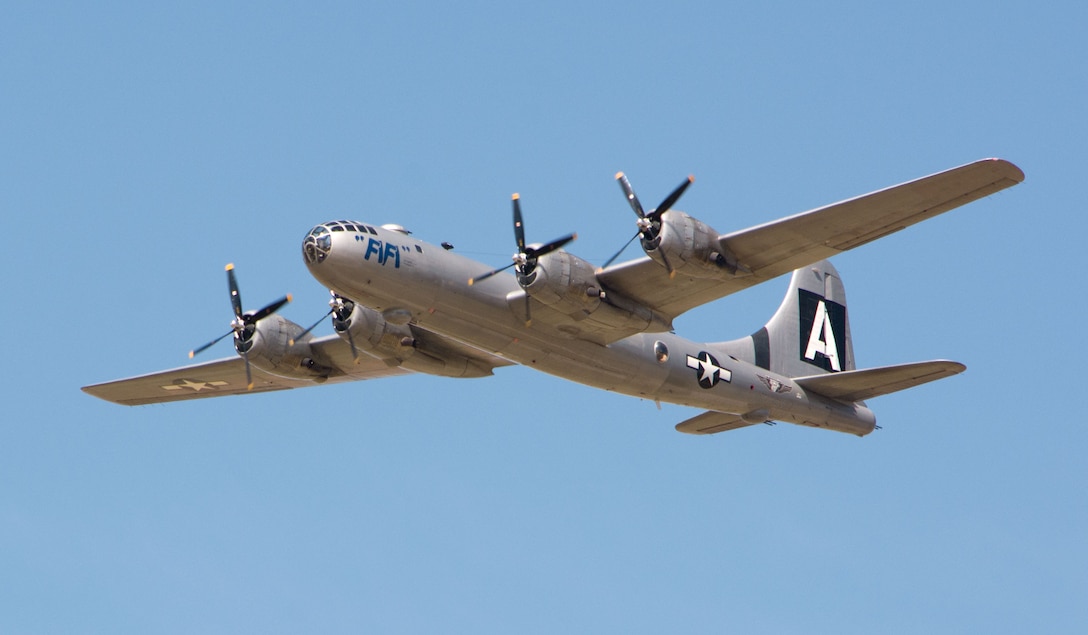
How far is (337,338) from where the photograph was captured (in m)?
35.8

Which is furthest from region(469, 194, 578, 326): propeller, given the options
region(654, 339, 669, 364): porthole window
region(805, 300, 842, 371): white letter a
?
region(805, 300, 842, 371): white letter a

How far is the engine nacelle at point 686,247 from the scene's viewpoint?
2891cm

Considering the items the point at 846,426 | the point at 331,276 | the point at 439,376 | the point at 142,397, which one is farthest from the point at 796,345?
the point at 142,397

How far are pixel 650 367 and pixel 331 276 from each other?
8.85 metres

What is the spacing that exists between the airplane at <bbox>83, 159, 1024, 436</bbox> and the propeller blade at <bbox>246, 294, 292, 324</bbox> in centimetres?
4

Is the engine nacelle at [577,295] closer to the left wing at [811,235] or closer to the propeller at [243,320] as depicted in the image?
the left wing at [811,235]

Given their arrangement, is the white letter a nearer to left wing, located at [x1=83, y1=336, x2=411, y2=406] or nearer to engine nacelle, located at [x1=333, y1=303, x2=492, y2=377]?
engine nacelle, located at [x1=333, y1=303, x2=492, y2=377]

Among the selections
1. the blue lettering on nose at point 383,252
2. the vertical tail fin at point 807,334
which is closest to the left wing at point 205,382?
the blue lettering on nose at point 383,252

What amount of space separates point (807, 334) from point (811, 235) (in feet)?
37.1

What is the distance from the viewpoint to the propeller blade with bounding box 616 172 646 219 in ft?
97.0

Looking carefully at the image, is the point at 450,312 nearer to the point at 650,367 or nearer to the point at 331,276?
the point at 331,276

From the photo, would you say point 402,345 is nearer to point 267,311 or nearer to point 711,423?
point 267,311

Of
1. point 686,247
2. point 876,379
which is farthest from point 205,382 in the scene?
point 876,379

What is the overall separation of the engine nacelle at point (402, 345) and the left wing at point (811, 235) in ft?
18.3
